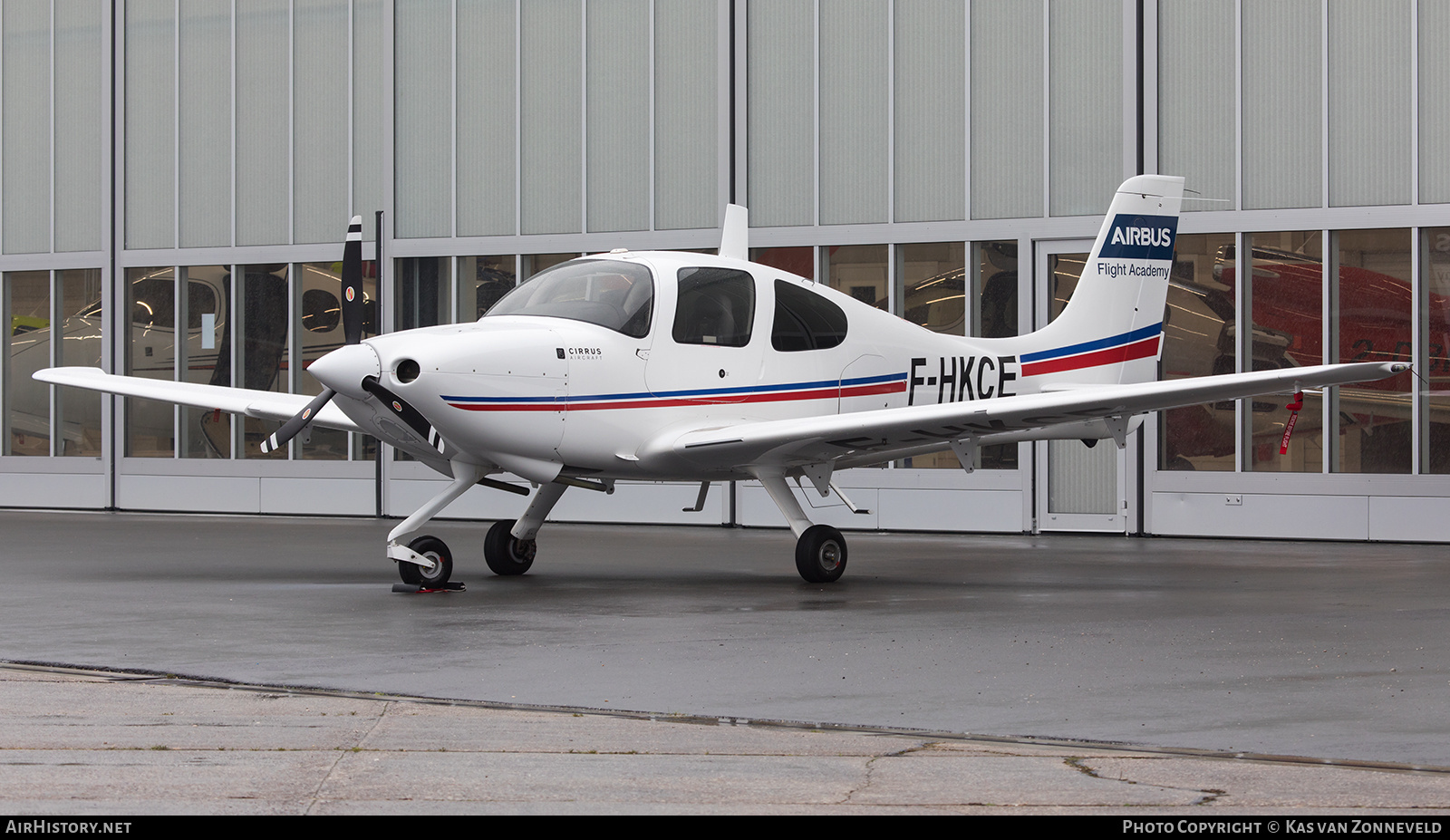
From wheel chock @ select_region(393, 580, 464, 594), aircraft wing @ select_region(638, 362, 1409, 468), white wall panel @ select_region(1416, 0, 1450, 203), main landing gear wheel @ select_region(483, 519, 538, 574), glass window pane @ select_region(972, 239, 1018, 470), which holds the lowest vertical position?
wheel chock @ select_region(393, 580, 464, 594)

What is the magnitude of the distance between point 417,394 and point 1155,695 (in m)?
5.54

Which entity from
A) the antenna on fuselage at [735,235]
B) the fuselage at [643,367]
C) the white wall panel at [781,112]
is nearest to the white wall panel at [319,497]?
the white wall panel at [781,112]

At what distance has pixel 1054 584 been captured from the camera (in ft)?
37.9

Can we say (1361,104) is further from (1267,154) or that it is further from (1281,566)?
(1281,566)

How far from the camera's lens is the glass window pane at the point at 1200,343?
1689 cm

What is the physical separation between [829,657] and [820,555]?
12.3ft

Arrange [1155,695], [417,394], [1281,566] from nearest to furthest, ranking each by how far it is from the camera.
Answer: [1155,695] → [417,394] → [1281,566]

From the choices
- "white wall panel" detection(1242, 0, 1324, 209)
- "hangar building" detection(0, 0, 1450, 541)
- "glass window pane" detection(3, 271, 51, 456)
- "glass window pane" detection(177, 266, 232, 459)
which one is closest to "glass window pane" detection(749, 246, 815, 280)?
"hangar building" detection(0, 0, 1450, 541)

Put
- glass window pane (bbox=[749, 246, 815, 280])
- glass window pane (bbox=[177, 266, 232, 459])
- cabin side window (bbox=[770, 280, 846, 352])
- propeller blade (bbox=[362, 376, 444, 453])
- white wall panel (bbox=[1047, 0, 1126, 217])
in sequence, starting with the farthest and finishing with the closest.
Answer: glass window pane (bbox=[177, 266, 232, 459]) < glass window pane (bbox=[749, 246, 815, 280]) < white wall panel (bbox=[1047, 0, 1126, 217]) < cabin side window (bbox=[770, 280, 846, 352]) < propeller blade (bbox=[362, 376, 444, 453])

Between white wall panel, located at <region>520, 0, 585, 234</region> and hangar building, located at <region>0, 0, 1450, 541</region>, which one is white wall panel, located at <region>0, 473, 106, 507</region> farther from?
white wall panel, located at <region>520, 0, 585, 234</region>

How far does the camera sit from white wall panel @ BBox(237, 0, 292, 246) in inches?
840

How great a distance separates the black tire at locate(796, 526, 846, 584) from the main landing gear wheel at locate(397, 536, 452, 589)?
254 centimetres

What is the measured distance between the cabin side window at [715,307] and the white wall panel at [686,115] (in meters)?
7.54
